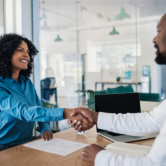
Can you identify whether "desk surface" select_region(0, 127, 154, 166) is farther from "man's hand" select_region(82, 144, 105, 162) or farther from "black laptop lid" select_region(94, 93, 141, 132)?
"black laptop lid" select_region(94, 93, 141, 132)

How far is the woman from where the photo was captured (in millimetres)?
1420

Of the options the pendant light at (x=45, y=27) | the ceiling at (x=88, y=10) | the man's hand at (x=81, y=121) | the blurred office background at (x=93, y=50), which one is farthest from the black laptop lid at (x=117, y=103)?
the pendant light at (x=45, y=27)

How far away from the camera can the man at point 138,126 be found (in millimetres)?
781

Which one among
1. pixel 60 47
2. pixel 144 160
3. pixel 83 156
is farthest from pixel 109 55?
pixel 144 160

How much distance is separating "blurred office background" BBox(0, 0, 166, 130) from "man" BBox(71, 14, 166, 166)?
185cm

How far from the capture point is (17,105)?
1448 millimetres

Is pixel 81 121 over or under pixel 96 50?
under

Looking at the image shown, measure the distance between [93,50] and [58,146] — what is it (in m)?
2.82

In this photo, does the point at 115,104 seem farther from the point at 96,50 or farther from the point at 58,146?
the point at 96,50

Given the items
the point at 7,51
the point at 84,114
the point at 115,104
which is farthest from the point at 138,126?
the point at 7,51

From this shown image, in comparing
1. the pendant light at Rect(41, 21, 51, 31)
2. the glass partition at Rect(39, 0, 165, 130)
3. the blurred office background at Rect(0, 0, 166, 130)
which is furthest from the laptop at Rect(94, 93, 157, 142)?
the pendant light at Rect(41, 21, 51, 31)

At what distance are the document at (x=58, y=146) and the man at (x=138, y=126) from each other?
0.17 metres

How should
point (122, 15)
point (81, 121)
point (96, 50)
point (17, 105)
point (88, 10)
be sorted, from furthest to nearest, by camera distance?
point (96, 50), point (88, 10), point (122, 15), point (81, 121), point (17, 105)

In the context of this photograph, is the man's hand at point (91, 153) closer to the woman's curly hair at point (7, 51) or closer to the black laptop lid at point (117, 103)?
the black laptop lid at point (117, 103)
